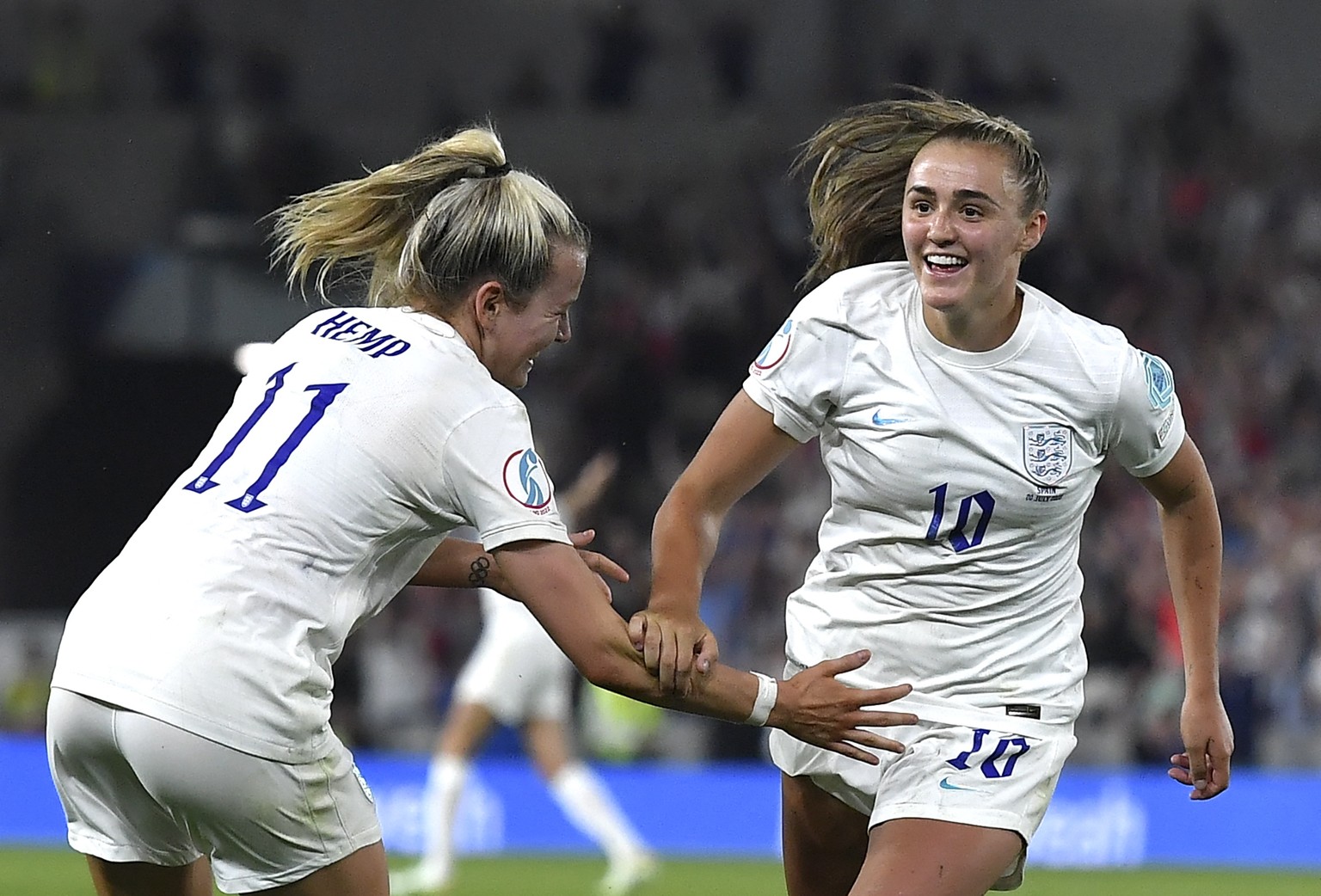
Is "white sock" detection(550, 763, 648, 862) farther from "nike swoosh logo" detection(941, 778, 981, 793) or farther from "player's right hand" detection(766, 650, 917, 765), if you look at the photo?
"player's right hand" detection(766, 650, 917, 765)

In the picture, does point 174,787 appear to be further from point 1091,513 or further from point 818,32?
point 818,32

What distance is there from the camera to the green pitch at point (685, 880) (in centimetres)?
938

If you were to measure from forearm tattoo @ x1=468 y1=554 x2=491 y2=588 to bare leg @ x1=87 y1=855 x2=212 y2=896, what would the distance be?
83cm

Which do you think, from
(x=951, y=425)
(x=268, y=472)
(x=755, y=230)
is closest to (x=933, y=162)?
(x=951, y=425)

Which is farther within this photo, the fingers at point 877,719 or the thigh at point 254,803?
the fingers at point 877,719

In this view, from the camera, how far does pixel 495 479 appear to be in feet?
10.9

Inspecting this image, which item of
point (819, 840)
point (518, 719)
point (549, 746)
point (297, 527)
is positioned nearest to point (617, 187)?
point (518, 719)

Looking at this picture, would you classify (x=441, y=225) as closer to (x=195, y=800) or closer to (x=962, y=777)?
(x=195, y=800)

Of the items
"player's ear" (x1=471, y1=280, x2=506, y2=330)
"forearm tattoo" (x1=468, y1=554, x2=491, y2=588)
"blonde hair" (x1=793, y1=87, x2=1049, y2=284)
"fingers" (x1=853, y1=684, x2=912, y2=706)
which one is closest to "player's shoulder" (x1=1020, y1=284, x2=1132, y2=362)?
"blonde hair" (x1=793, y1=87, x2=1049, y2=284)

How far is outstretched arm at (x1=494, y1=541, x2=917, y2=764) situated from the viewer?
3365 millimetres

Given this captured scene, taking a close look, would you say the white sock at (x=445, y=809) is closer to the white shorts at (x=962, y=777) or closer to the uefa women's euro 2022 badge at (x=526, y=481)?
the white shorts at (x=962, y=777)

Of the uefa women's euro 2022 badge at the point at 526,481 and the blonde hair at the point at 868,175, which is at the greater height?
the blonde hair at the point at 868,175

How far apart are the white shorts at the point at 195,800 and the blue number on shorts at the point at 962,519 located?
122cm

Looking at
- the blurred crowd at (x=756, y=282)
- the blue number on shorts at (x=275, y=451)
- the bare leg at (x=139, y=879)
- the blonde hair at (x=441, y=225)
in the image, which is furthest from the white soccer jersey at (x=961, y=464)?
the blurred crowd at (x=756, y=282)
